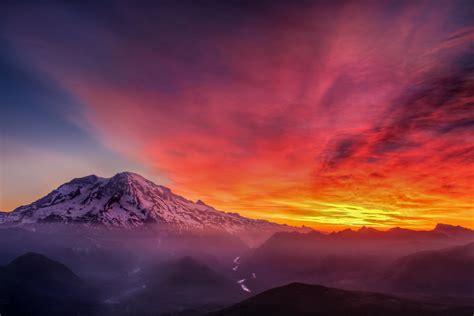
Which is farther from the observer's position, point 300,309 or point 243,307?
point 243,307

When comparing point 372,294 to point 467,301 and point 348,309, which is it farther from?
point 467,301

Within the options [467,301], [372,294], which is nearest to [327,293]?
[372,294]

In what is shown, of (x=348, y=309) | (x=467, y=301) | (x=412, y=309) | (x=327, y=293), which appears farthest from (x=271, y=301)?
(x=467, y=301)

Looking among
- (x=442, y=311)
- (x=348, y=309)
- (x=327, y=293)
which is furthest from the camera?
(x=327, y=293)

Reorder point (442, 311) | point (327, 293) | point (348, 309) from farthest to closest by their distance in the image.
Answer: point (327, 293), point (348, 309), point (442, 311)

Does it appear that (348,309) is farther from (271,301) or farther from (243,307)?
(243,307)

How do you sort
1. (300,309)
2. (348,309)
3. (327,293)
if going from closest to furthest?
(348,309), (300,309), (327,293)
